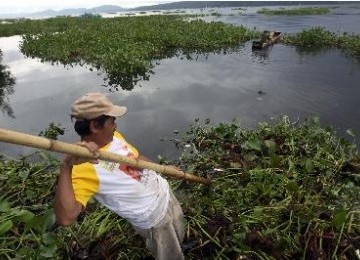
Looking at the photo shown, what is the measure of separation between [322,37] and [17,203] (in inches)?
687

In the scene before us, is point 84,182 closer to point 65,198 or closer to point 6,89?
point 65,198

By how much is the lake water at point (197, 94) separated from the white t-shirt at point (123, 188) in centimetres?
378

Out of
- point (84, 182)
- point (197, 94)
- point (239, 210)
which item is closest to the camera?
point (84, 182)

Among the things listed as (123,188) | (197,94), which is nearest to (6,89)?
(197,94)

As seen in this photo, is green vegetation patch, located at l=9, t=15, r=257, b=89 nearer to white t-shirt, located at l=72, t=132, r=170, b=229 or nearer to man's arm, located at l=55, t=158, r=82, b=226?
white t-shirt, located at l=72, t=132, r=170, b=229

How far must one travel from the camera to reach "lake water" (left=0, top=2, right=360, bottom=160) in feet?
26.8

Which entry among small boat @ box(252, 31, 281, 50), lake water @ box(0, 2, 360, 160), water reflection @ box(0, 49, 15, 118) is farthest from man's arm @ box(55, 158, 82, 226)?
small boat @ box(252, 31, 281, 50)

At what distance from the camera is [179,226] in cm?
319

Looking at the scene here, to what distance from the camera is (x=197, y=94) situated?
10258 millimetres

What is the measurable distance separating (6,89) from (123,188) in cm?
1103

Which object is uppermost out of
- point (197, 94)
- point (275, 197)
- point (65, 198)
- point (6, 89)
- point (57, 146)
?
A: point (57, 146)

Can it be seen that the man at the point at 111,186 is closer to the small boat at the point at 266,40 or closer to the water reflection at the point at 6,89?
the water reflection at the point at 6,89

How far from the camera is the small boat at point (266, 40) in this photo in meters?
17.4

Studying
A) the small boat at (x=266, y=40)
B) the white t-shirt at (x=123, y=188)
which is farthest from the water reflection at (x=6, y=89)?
the small boat at (x=266, y=40)
